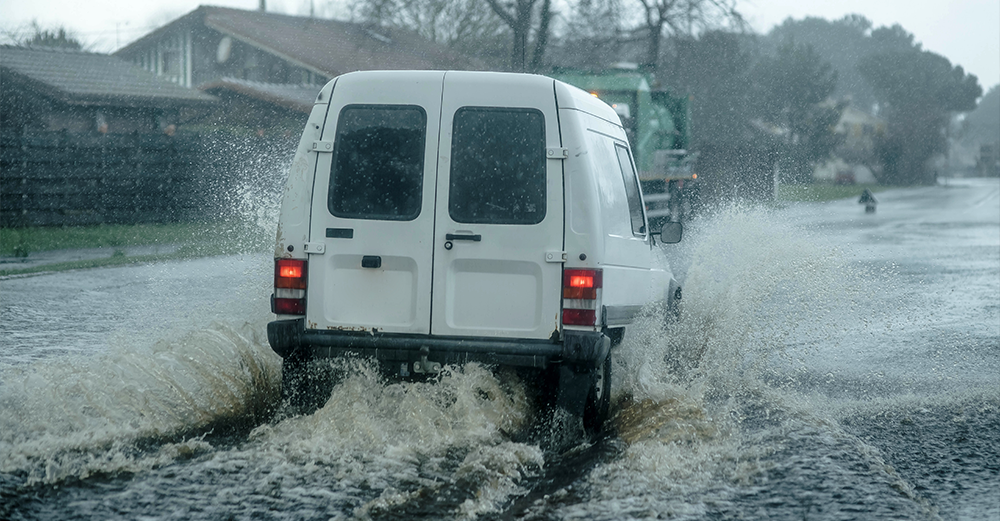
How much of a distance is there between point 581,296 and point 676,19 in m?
33.3

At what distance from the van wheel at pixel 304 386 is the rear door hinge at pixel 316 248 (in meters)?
0.59

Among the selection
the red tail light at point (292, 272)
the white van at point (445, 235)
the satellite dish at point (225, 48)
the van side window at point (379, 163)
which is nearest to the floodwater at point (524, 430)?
the white van at point (445, 235)

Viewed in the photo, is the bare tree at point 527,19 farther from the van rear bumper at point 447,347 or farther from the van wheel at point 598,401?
the van rear bumper at point 447,347

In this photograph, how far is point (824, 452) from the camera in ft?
17.9

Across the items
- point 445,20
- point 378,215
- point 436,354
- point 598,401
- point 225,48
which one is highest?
point 445,20

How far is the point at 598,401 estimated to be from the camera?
574 cm

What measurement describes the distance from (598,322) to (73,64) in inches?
1238

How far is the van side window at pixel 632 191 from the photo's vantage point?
6539mm

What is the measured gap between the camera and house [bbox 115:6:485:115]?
33094 millimetres

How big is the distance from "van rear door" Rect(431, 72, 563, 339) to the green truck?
1527cm

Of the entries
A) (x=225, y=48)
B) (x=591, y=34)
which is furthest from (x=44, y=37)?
(x=591, y=34)

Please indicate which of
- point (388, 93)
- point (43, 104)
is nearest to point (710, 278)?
point (388, 93)

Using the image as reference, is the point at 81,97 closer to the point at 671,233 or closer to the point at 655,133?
the point at 655,133

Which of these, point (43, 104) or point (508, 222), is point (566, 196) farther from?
point (43, 104)
